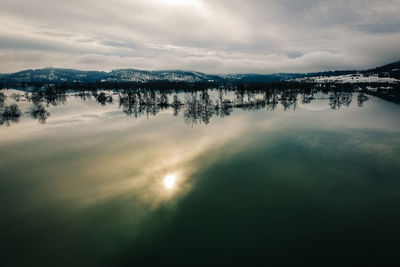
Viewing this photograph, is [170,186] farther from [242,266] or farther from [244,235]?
[242,266]

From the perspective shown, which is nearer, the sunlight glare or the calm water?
the calm water

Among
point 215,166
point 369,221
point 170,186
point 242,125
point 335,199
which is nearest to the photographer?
point 369,221

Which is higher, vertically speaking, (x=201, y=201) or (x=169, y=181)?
(x=169, y=181)

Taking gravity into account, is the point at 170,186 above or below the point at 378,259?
above

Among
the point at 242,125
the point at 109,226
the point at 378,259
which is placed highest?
the point at 242,125

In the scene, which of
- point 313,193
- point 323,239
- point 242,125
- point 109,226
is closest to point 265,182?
point 313,193

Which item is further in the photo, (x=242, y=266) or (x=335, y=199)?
(x=335, y=199)

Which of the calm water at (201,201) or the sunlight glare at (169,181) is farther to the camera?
the sunlight glare at (169,181)

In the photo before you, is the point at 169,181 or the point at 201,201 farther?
the point at 169,181
